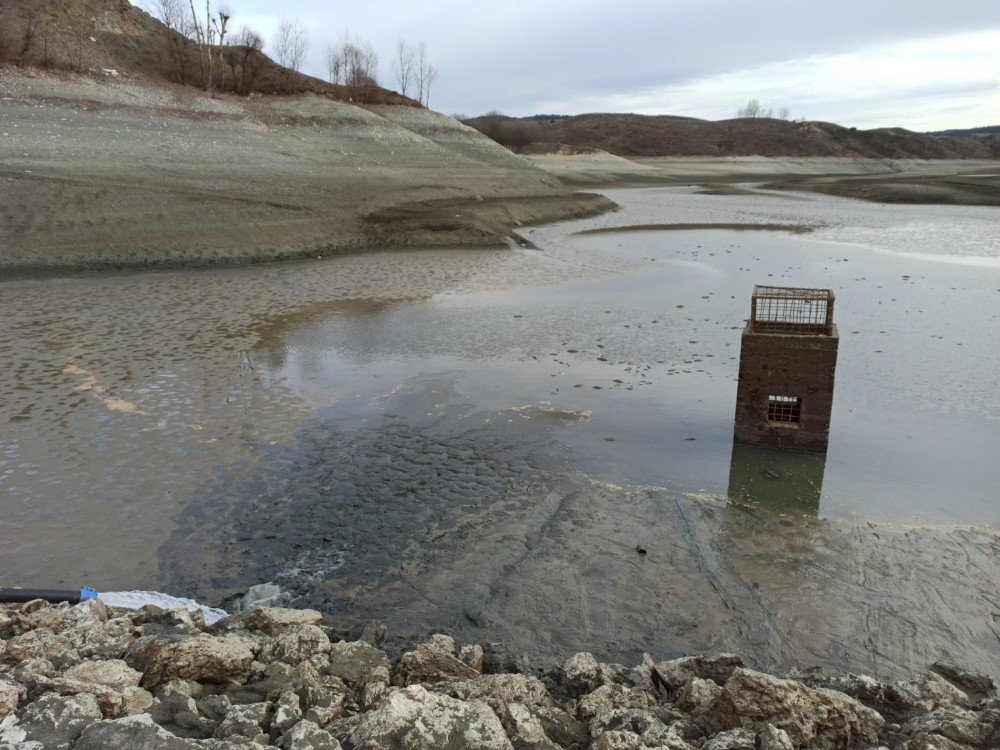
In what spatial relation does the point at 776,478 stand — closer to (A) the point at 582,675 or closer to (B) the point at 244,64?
(A) the point at 582,675

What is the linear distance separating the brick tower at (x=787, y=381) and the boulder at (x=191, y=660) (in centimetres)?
619

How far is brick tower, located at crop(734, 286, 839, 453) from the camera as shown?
836 centimetres

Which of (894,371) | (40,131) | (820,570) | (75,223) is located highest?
(40,131)

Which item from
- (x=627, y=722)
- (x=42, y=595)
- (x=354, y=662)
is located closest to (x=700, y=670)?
(x=627, y=722)

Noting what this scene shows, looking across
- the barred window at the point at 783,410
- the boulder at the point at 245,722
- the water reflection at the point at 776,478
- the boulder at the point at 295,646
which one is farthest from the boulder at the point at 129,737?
the barred window at the point at 783,410

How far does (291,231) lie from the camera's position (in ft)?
72.2

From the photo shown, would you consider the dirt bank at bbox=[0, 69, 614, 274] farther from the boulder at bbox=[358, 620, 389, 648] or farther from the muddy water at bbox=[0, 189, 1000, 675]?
the boulder at bbox=[358, 620, 389, 648]

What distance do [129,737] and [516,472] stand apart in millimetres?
5123

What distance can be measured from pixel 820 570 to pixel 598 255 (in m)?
17.7

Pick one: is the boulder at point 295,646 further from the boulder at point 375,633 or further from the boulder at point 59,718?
the boulder at point 59,718

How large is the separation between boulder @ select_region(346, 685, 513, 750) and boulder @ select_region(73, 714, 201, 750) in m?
0.80

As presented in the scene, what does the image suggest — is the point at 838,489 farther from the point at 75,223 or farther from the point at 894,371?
the point at 75,223

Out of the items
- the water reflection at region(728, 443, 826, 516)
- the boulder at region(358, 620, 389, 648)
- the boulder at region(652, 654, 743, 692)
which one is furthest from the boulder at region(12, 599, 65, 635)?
the water reflection at region(728, 443, 826, 516)

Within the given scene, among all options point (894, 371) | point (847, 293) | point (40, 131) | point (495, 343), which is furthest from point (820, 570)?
point (40, 131)
